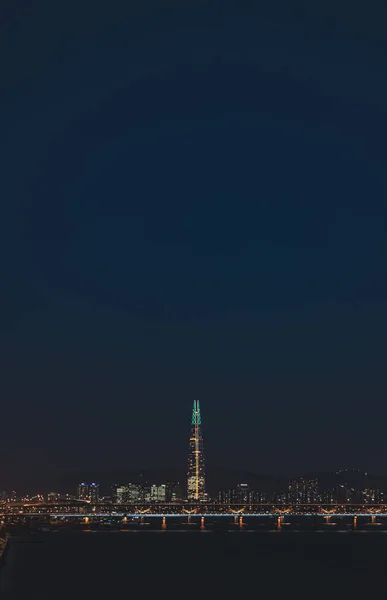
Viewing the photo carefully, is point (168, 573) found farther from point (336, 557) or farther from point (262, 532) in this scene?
point (262, 532)

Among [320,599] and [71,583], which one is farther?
[71,583]

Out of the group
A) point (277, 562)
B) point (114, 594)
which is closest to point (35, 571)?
point (114, 594)

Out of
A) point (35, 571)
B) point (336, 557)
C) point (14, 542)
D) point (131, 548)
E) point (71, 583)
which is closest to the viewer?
point (71, 583)

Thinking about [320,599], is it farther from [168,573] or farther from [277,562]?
[277,562]

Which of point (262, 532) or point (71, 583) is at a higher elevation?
point (262, 532)

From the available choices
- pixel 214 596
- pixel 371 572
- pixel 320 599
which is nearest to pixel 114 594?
pixel 214 596

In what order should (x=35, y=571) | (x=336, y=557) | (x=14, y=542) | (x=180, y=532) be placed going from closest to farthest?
(x=35, y=571) < (x=336, y=557) < (x=14, y=542) < (x=180, y=532)
